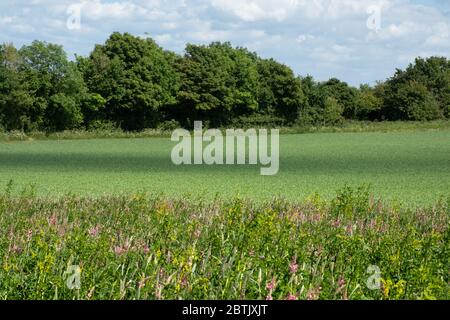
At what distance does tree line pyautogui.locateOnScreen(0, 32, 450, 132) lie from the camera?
79.8 metres

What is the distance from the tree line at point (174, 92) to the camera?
79.8 m

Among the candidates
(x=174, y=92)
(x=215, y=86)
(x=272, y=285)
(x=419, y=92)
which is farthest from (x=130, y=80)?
(x=272, y=285)

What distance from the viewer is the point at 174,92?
9562 centimetres

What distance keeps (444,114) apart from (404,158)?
8756cm

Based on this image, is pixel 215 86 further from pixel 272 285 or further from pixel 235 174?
pixel 272 285

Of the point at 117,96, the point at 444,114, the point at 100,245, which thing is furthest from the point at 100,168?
the point at 444,114

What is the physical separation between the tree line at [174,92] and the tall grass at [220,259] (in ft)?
220

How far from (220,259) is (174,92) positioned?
87.6m

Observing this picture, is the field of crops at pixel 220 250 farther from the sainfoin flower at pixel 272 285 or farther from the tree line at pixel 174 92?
the tree line at pixel 174 92

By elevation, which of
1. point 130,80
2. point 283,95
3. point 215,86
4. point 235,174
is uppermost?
point 130,80

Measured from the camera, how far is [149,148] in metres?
57.5

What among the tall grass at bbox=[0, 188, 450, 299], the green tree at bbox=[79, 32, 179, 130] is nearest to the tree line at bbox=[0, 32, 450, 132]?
the green tree at bbox=[79, 32, 179, 130]

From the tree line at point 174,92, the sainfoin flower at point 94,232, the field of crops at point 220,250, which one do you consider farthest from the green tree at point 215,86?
the sainfoin flower at point 94,232
